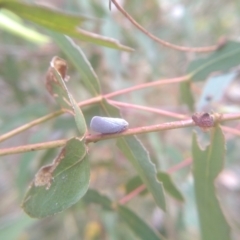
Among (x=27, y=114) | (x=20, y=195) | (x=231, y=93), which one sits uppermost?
(x=27, y=114)

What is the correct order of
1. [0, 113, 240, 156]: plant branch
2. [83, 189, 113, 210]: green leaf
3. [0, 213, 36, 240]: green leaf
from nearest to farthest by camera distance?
1. [0, 113, 240, 156]: plant branch
2. [83, 189, 113, 210]: green leaf
3. [0, 213, 36, 240]: green leaf

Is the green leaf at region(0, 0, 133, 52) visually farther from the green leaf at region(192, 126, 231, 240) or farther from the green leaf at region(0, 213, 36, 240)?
the green leaf at region(0, 213, 36, 240)

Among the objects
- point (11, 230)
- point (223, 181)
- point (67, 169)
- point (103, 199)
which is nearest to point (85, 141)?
point (67, 169)

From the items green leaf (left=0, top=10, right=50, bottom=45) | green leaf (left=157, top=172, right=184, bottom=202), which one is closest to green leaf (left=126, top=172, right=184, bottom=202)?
green leaf (left=157, top=172, right=184, bottom=202)

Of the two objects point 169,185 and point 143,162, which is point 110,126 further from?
point 169,185

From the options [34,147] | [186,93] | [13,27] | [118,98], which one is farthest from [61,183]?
[118,98]

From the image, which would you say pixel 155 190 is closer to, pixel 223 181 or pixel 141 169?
pixel 141 169
